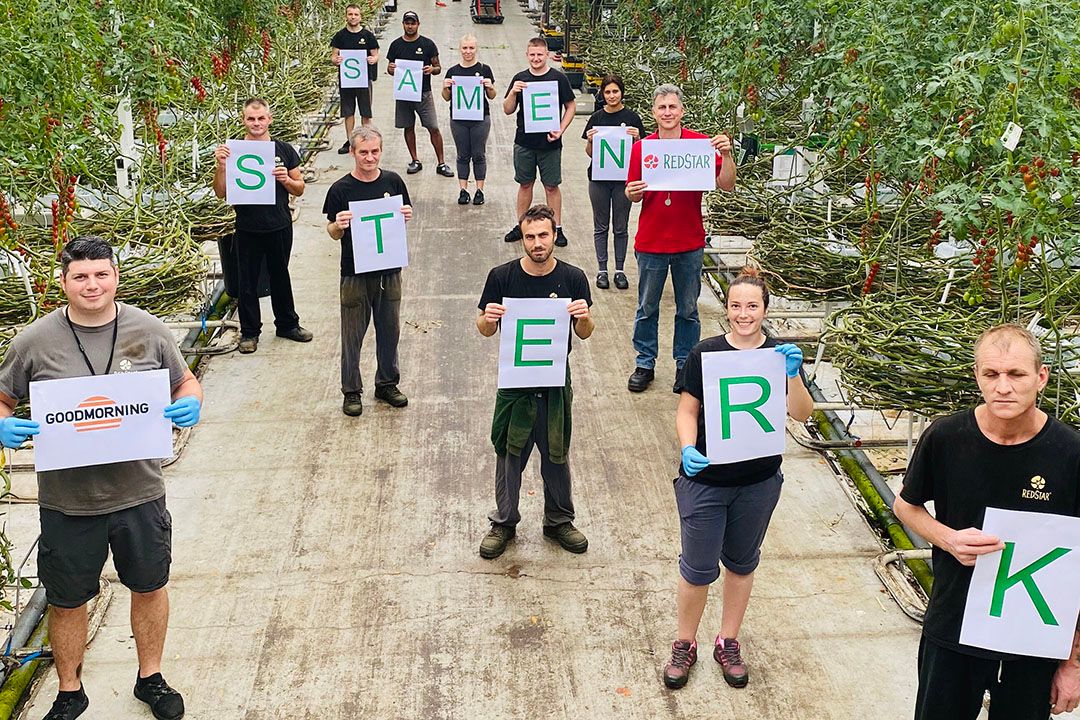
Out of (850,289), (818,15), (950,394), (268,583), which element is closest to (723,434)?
(950,394)

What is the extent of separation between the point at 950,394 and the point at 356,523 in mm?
2821

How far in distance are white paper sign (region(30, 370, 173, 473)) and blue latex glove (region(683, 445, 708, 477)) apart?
5.68 ft

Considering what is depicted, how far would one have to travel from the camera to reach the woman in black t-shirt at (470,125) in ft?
35.1

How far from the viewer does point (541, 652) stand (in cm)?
470

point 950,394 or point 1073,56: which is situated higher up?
point 1073,56

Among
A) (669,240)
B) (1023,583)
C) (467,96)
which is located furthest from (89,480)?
(467,96)

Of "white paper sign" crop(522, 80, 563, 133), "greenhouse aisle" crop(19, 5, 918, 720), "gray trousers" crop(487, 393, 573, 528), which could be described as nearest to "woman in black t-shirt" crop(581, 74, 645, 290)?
"white paper sign" crop(522, 80, 563, 133)

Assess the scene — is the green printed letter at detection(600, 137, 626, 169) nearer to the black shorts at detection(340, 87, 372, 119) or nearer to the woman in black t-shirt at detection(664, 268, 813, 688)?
the woman in black t-shirt at detection(664, 268, 813, 688)

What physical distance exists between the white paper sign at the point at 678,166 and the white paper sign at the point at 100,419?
3620mm

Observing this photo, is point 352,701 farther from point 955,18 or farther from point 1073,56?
point 955,18

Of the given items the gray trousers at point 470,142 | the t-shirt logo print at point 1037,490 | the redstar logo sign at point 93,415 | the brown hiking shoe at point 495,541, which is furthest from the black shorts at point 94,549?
the gray trousers at point 470,142

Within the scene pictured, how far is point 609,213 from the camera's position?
876cm

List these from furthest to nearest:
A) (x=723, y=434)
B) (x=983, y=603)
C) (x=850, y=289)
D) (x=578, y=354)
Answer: (x=578, y=354) < (x=850, y=289) < (x=723, y=434) < (x=983, y=603)

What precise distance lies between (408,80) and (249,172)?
4613 millimetres
